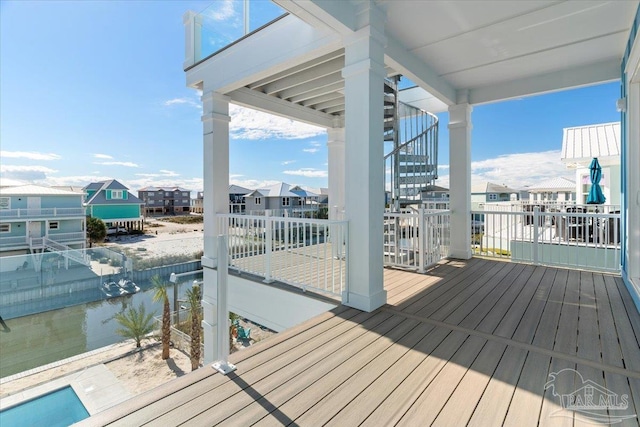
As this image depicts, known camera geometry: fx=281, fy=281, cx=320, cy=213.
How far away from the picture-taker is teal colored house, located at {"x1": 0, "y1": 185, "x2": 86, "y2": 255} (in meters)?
8.95

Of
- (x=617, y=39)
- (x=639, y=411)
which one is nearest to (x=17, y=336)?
(x=639, y=411)

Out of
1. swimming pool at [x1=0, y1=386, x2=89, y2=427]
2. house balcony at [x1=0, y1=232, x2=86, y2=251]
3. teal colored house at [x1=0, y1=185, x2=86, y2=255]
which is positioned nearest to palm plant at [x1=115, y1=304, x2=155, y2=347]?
swimming pool at [x1=0, y1=386, x2=89, y2=427]

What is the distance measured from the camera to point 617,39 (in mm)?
3309

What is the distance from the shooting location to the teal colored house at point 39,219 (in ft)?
29.3

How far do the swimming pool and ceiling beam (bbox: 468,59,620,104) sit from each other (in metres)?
8.40

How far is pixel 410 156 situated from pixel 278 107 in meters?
2.69

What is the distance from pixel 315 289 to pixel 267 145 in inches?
786

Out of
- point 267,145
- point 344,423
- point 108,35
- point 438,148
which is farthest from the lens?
point 267,145

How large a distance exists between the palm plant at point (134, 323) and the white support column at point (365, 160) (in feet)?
24.6

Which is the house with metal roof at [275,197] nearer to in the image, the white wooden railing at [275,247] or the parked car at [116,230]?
the parked car at [116,230]

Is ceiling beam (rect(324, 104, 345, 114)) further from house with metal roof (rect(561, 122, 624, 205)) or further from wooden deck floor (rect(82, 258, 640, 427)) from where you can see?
house with metal roof (rect(561, 122, 624, 205))

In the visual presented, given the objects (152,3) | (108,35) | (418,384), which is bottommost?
(418,384)

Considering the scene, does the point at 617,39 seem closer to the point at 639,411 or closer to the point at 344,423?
the point at 639,411

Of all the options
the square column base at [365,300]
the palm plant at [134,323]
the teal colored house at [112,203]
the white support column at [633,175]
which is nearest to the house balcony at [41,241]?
the teal colored house at [112,203]
